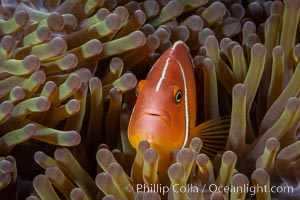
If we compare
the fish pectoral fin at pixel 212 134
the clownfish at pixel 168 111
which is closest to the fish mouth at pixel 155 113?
the clownfish at pixel 168 111

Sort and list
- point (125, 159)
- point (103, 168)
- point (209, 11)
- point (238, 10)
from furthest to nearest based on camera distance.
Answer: point (238, 10) < point (209, 11) < point (125, 159) < point (103, 168)

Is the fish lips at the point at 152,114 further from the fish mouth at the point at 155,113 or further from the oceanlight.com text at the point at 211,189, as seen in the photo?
the oceanlight.com text at the point at 211,189

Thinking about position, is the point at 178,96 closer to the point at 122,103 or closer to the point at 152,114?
the point at 152,114

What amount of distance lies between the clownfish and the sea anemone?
0.04 metres

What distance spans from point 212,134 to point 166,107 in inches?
10.1

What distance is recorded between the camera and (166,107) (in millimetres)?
1252

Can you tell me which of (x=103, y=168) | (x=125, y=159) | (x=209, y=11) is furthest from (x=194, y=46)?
(x=103, y=168)

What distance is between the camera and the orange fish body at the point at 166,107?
1.22 metres

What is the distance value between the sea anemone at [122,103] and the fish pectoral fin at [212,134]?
2 cm

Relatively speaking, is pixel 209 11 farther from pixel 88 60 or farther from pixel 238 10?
pixel 88 60

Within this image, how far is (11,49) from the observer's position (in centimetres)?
134

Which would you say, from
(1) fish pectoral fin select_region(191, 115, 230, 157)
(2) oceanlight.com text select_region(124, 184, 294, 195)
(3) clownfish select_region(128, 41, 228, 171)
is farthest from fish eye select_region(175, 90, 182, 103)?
(2) oceanlight.com text select_region(124, 184, 294, 195)

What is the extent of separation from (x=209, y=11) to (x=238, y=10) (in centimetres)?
18

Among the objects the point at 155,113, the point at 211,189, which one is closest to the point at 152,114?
the point at 155,113
